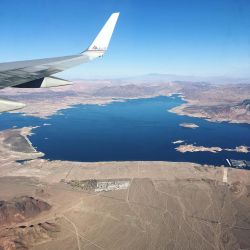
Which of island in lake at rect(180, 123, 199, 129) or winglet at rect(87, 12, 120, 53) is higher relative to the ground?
winglet at rect(87, 12, 120, 53)

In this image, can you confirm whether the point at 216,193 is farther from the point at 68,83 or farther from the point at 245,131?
the point at 245,131

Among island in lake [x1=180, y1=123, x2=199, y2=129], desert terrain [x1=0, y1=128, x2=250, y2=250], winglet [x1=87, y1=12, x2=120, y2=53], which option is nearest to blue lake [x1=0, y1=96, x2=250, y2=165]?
island in lake [x1=180, y1=123, x2=199, y2=129]

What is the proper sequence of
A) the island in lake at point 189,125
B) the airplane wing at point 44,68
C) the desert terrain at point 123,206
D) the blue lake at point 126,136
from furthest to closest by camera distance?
the island in lake at point 189,125 → the blue lake at point 126,136 → the desert terrain at point 123,206 → the airplane wing at point 44,68

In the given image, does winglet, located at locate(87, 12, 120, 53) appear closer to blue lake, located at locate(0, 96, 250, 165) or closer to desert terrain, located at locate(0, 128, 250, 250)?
desert terrain, located at locate(0, 128, 250, 250)

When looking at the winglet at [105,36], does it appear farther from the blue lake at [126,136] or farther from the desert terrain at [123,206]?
the blue lake at [126,136]

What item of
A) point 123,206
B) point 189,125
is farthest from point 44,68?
point 189,125

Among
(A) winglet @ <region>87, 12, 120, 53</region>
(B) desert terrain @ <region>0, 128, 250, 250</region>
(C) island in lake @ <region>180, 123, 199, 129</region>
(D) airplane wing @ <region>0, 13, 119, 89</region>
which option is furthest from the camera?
(C) island in lake @ <region>180, 123, 199, 129</region>

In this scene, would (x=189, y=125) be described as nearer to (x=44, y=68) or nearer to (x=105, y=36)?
(x=105, y=36)

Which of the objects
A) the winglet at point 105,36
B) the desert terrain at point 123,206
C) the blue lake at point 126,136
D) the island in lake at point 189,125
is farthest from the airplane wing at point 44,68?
the island in lake at point 189,125
